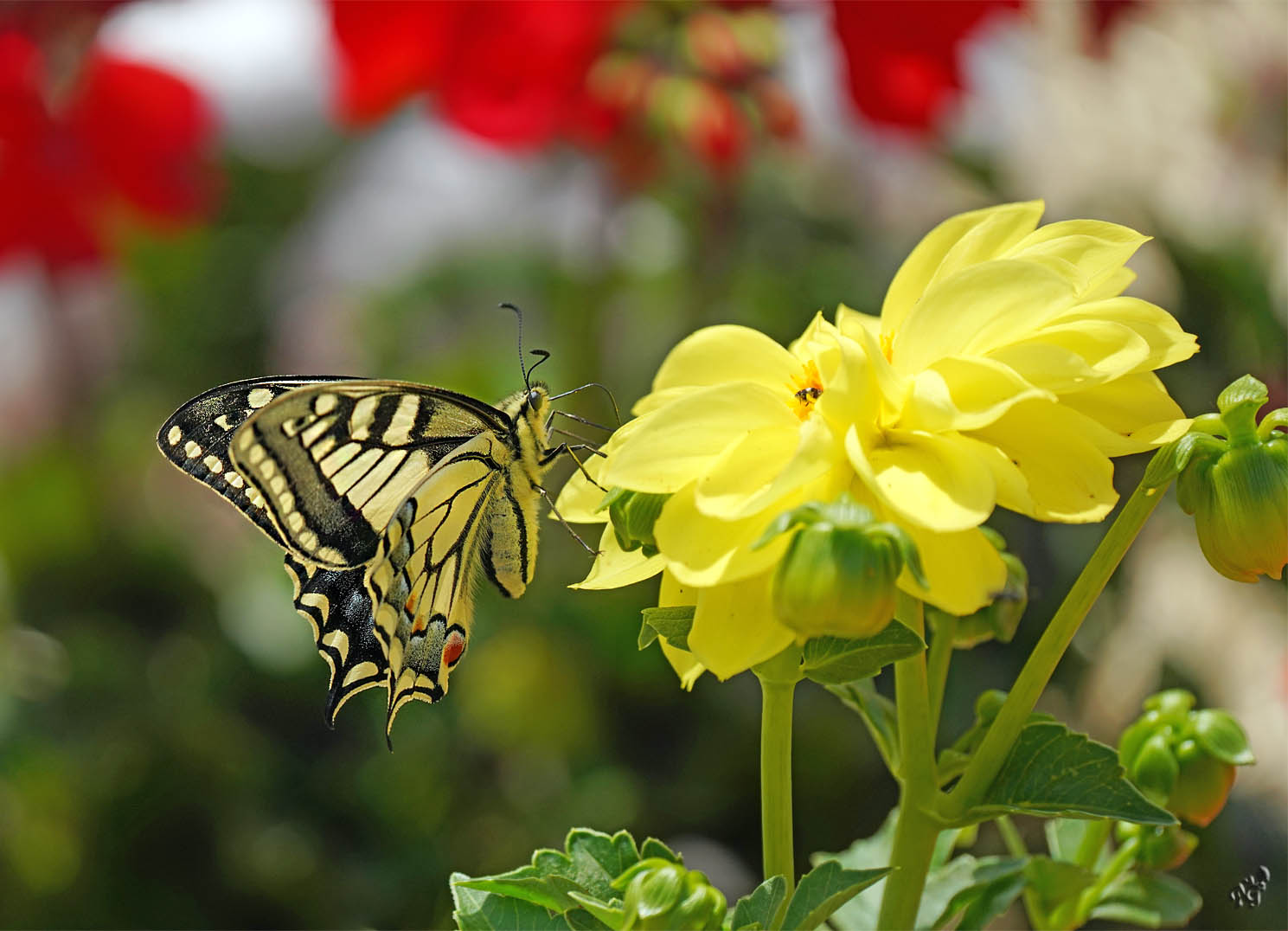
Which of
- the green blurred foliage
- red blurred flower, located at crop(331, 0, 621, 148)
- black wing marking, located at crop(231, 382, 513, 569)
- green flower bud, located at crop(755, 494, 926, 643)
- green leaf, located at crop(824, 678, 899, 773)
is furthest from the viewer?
the green blurred foliage

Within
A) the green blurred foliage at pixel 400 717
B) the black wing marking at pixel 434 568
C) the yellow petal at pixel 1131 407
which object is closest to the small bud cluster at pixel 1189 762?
the yellow petal at pixel 1131 407

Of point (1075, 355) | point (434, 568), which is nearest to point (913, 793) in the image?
point (1075, 355)

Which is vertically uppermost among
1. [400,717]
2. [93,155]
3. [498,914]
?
[498,914]

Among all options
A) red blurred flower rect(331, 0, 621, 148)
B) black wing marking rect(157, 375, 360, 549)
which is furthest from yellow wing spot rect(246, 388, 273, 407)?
red blurred flower rect(331, 0, 621, 148)

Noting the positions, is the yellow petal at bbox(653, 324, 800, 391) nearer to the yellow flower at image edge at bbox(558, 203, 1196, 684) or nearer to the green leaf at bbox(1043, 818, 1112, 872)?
the yellow flower at image edge at bbox(558, 203, 1196, 684)

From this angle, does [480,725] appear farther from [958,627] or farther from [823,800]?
[958,627]

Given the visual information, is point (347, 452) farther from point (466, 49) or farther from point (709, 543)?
point (466, 49)
